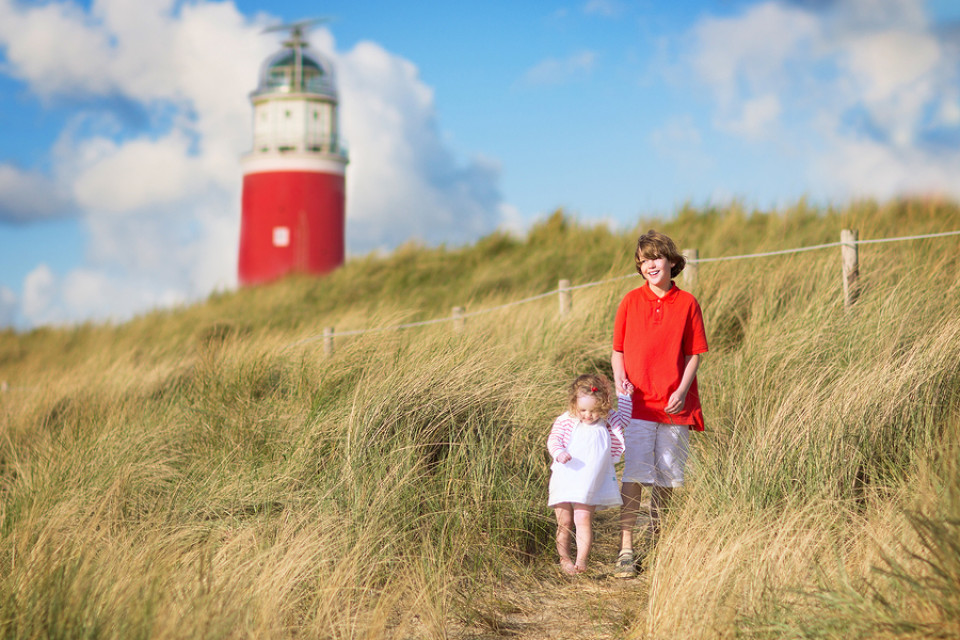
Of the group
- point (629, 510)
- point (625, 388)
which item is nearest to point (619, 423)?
point (625, 388)

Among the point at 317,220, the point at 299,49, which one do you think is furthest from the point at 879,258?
the point at 299,49

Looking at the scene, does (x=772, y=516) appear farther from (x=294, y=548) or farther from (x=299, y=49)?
(x=299, y=49)

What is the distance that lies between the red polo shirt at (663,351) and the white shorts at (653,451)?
2.0 inches

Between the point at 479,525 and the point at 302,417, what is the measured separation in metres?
1.10

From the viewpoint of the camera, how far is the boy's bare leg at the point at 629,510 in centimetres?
334

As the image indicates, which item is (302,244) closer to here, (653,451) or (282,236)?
(282,236)

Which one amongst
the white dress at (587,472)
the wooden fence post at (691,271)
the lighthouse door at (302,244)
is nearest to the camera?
the white dress at (587,472)

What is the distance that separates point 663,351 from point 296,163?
1668 centimetres

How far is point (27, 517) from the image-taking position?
138 inches

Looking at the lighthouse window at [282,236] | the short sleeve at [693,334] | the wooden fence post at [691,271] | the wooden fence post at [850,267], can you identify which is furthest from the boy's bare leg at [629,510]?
the lighthouse window at [282,236]

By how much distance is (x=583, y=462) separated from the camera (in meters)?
3.27

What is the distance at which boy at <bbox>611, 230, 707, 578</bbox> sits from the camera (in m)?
3.41

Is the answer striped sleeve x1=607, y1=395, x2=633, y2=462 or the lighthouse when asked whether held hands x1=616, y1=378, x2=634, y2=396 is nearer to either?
striped sleeve x1=607, y1=395, x2=633, y2=462

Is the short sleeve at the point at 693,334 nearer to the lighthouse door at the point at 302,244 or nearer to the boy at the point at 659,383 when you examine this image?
the boy at the point at 659,383
